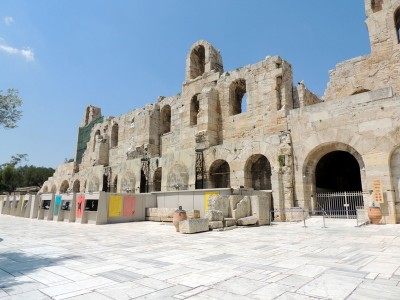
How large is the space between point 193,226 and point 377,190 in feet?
25.0

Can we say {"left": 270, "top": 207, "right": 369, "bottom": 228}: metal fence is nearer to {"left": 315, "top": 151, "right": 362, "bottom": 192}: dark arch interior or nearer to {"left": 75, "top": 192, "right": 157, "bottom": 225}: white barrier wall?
{"left": 315, "top": 151, "right": 362, "bottom": 192}: dark arch interior

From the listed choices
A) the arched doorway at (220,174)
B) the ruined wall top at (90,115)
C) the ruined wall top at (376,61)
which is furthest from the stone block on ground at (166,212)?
the ruined wall top at (90,115)

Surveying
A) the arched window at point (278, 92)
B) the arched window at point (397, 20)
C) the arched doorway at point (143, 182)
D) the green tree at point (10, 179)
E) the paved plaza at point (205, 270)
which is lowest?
the paved plaza at point (205, 270)

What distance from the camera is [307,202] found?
13562 millimetres

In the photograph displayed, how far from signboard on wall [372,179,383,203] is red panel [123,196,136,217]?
10691 mm

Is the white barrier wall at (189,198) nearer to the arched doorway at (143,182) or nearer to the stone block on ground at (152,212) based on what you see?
the stone block on ground at (152,212)

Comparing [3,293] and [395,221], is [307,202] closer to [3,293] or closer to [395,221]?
[395,221]

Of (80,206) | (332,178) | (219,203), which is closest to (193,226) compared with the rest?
(219,203)

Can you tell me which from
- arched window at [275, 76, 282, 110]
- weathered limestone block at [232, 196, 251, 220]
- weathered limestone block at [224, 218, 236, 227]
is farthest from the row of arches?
weathered limestone block at [224, 218, 236, 227]

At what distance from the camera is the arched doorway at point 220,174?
17766 mm

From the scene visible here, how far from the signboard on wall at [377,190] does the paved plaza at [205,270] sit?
5144 mm

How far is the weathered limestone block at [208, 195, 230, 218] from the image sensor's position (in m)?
10.9

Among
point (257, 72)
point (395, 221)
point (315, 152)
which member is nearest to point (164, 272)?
point (395, 221)

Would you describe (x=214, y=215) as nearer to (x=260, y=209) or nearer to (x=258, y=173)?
(x=260, y=209)
